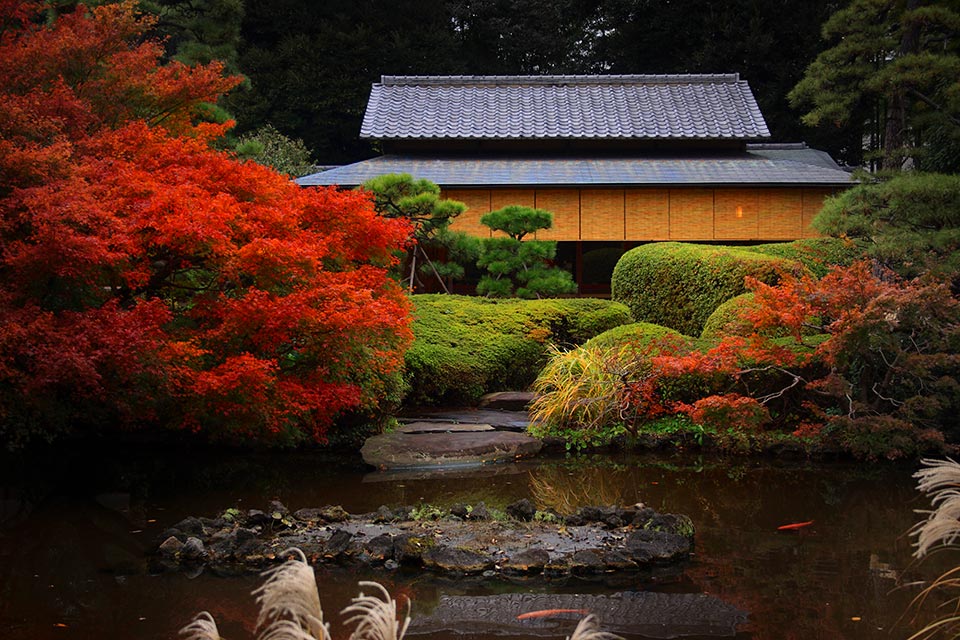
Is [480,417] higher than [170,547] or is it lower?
lower

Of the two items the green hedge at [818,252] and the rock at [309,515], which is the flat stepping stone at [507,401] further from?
the rock at [309,515]

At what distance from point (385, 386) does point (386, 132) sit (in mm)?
10462

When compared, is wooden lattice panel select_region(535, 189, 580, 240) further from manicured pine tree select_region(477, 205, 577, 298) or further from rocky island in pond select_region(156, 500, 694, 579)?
rocky island in pond select_region(156, 500, 694, 579)

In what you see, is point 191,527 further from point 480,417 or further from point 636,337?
point 636,337

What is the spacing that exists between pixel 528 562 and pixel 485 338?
19.9 feet

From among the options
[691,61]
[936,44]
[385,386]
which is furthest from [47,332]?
[691,61]

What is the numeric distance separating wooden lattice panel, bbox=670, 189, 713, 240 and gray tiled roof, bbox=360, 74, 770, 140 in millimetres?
2182

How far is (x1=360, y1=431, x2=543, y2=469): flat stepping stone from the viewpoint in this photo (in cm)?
809

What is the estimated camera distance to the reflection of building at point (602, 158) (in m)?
16.4

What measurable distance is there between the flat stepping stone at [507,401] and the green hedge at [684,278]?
2760 millimetres

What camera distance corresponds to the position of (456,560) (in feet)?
16.8

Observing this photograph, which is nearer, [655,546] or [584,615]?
[584,615]

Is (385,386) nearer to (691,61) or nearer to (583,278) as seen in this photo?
(583,278)

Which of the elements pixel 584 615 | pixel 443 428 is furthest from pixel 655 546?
pixel 443 428
